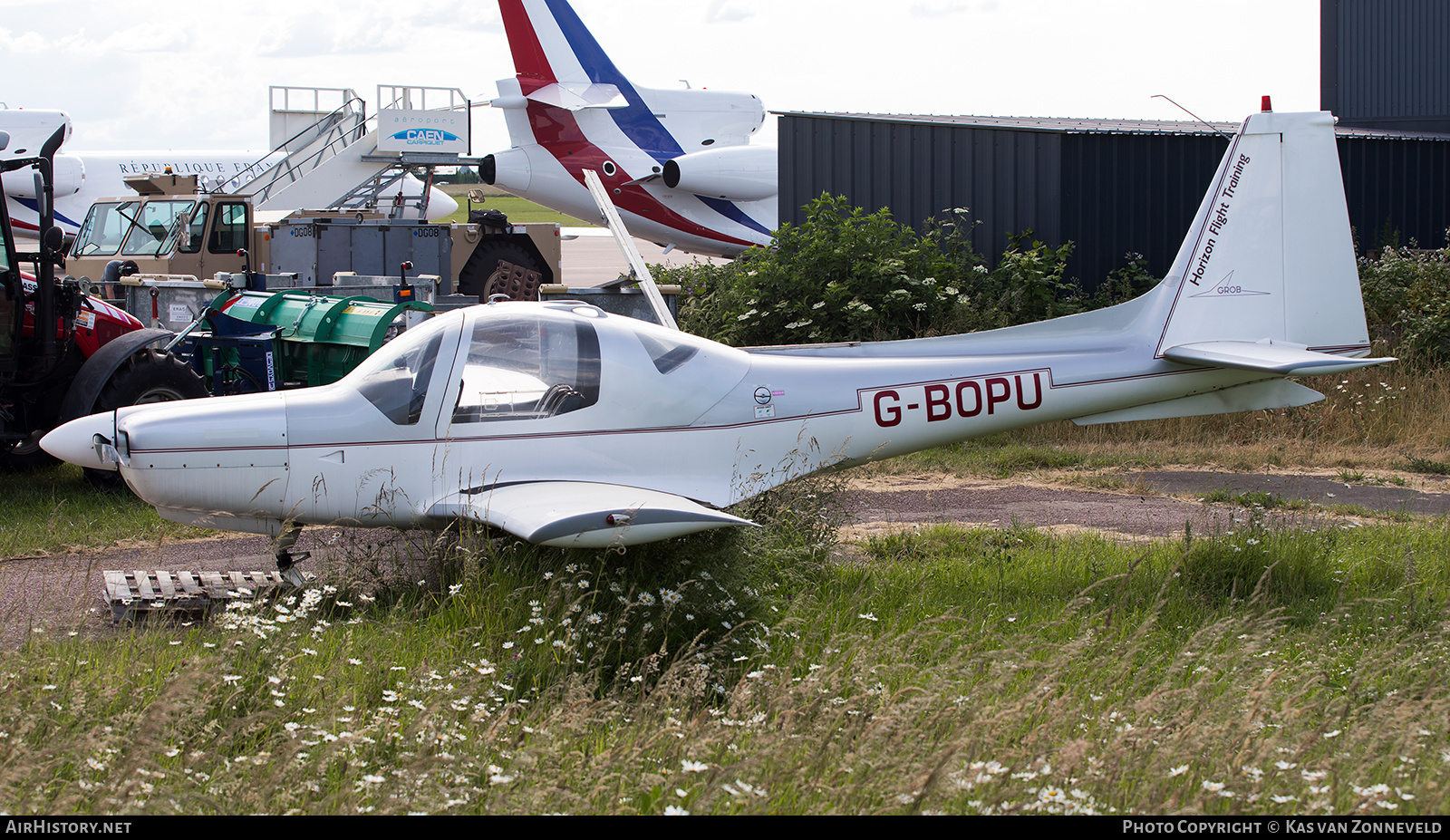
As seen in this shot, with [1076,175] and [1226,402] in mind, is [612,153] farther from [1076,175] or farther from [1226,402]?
[1226,402]

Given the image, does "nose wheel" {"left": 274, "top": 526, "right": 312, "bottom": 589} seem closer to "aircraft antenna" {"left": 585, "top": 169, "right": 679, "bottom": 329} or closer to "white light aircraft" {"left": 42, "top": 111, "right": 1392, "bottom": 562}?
"white light aircraft" {"left": 42, "top": 111, "right": 1392, "bottom": 562}

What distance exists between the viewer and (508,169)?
21531 millimetres

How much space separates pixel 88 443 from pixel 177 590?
2.67 ft

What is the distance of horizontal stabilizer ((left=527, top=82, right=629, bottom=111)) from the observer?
21.0m

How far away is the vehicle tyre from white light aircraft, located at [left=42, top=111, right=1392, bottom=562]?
1308cm

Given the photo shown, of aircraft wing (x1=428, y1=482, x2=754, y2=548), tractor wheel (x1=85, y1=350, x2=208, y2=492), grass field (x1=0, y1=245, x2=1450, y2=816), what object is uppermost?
tractor wheel (x1=85, y1=350, x2=208, y2=492)

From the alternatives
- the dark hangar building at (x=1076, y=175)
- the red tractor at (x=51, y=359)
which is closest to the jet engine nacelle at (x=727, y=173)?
the dark hangar building at (x=1076, y=175)

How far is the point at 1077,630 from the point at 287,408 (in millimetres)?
3898

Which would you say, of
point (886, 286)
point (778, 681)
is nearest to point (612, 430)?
point (778, 681)

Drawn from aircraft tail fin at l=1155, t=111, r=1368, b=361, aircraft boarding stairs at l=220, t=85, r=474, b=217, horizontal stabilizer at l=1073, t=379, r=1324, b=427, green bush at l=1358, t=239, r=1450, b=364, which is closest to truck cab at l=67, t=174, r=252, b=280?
aircraft boarding stairs at l=220, t=85, r=474, b=217

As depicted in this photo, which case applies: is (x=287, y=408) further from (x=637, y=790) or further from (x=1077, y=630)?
(x=1077, y=630)

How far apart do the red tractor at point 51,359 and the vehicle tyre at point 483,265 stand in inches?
407

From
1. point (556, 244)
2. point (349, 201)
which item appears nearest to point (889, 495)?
point (556, 244)

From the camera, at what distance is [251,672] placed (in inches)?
165
